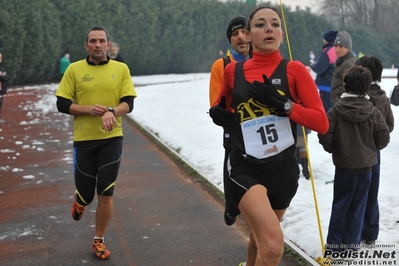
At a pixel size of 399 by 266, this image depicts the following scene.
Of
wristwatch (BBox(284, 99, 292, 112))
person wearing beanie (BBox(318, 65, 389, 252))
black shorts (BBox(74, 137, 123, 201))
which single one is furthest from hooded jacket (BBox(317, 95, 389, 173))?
black shorts (BBox(74, 137, 123, 201))

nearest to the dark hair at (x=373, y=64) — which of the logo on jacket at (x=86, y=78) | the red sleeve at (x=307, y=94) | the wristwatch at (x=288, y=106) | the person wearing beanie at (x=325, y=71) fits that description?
the red sleeve at (x=307, y=94)

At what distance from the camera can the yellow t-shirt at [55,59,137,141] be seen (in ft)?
18.8

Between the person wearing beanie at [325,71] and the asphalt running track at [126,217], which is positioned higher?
the person wearing beanie at [325,71]

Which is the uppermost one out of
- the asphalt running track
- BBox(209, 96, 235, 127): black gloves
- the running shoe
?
BBox(209, 96, 235, 127): black gloves

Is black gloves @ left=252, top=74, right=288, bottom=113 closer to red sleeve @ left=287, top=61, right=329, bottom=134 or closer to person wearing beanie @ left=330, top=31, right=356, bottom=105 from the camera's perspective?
red sleeve @ left=287, top=61, right=329, bottom=134

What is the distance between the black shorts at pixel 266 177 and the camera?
3.99m

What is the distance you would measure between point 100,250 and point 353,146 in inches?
99.4

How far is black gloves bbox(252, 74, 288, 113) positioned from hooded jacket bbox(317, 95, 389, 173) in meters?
1.35

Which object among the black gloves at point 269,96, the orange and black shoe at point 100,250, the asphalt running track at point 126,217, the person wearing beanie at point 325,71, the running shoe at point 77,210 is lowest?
the asphalt running track at point 126,217

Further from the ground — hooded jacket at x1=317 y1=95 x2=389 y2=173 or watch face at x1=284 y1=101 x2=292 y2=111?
watch face at x1=284 y1=101 x2=292 y2=111

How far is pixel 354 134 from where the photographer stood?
5.10 metres

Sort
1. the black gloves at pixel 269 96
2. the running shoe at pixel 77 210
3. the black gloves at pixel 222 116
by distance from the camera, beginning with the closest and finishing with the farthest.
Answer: the black gloves at pixel 269 96
the black gloves at pixel 222 116
the running shoe at pixel 77 210

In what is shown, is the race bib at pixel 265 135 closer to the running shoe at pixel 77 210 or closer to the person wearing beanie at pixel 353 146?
the person wearing beanie at pixel 353 146

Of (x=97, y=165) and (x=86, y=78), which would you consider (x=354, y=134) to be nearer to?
(x=97, y=165)
